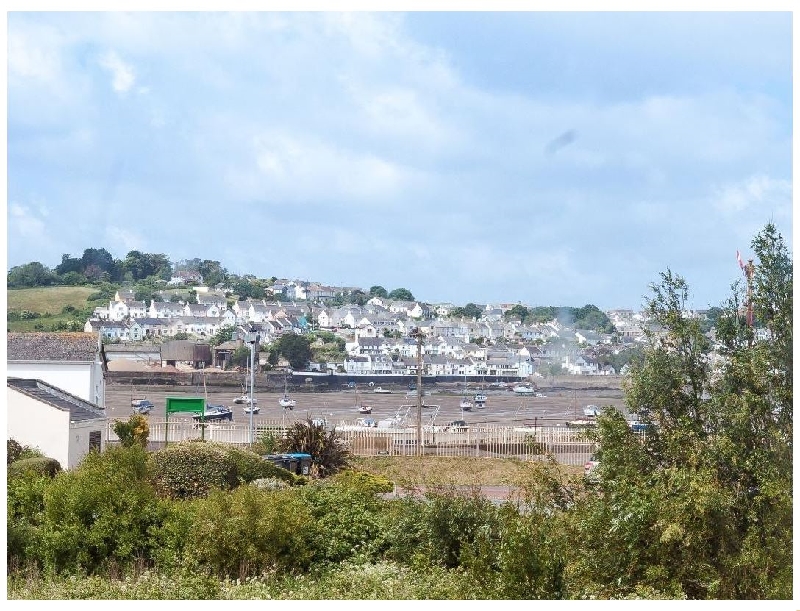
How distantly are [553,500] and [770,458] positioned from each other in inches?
42.1

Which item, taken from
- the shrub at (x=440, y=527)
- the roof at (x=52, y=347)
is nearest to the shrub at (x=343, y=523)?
the shrub at (x=440, y=527)

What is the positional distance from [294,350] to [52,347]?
21644 millimetres

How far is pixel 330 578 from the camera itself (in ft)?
16.1

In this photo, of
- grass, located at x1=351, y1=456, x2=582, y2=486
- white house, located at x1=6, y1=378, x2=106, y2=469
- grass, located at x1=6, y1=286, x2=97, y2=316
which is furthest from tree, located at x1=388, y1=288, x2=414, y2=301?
white house, located at x1=6, y1=378, x2=106, y2=469

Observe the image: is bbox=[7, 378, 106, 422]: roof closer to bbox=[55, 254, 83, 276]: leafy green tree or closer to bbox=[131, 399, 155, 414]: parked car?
bbox=[131, 399, 155, 414]: parked car

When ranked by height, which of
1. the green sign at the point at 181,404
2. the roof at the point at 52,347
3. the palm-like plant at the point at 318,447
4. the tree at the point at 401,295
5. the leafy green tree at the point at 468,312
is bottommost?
the palm-like plant at the point at 318,447

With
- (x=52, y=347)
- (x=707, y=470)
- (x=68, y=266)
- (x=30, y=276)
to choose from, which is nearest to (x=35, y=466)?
(x=707, y=470)

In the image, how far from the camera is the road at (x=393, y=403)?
2794 centimetres

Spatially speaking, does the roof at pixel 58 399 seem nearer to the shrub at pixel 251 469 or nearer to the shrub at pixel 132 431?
the shrub at pixel 132 431

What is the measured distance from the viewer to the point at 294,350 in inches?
1417

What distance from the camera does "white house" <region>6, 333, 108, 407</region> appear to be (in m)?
14.2

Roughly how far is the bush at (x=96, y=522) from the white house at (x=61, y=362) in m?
9.13

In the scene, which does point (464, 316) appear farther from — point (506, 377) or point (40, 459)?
point (40, 459)

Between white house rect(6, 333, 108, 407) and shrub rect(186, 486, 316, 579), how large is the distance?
9.62 meters
